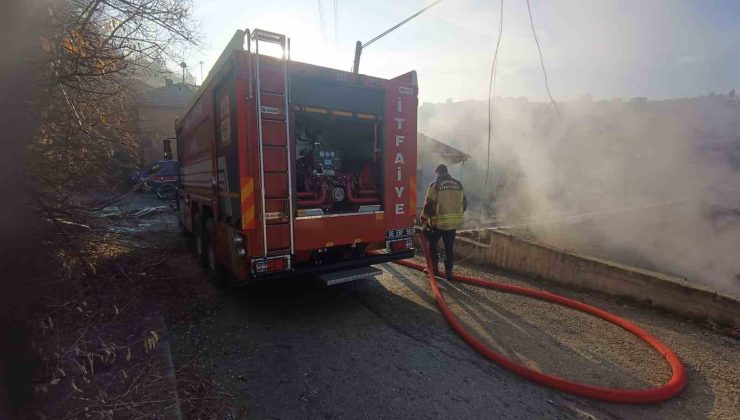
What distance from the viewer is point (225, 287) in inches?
209

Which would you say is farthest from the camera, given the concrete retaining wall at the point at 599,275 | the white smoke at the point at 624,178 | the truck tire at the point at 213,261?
the white smoke at the point at 624,178

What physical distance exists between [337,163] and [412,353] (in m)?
2.66

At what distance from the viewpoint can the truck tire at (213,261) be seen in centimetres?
521

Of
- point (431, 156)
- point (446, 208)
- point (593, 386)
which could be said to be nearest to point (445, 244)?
Answer: point (446, 208)

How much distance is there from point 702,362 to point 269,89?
4.98 m

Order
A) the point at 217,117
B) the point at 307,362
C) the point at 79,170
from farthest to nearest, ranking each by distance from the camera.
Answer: the point at 217,117, the point at 307,362, the point at 79,170

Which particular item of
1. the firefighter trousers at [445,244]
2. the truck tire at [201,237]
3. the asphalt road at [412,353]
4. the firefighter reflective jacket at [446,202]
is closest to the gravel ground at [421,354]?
the asphalt road at [412,353]

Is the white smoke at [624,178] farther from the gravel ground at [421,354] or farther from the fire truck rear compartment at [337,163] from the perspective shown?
the fire truck rear compartment at [337,163]

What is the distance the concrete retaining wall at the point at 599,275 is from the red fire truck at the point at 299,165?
229 centimetres

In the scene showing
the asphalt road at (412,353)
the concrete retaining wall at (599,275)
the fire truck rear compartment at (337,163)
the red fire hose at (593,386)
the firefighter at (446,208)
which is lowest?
the asphalt road at (412,353)

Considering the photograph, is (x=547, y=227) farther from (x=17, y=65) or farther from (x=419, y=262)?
(x=17, y=65)

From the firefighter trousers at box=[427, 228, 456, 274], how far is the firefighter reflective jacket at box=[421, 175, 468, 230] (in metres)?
0.11

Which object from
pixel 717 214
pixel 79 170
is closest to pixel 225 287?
pixel 79 170

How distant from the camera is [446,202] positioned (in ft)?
18.9
